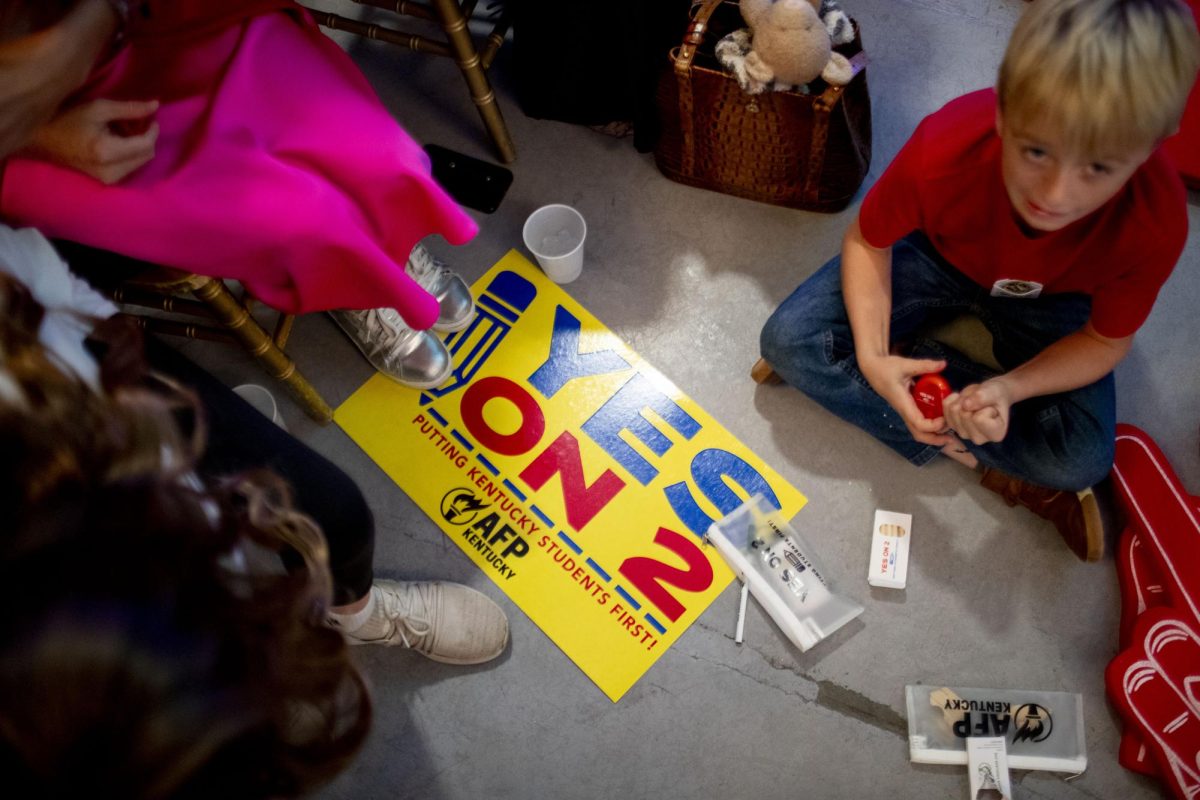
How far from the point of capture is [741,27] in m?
1.38

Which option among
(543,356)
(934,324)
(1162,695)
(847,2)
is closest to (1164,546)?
(1162,695)

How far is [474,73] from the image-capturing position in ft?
4.80

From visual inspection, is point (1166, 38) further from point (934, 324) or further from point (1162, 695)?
point (1162, 695)

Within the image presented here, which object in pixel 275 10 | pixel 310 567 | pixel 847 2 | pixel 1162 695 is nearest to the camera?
pixel 310 567

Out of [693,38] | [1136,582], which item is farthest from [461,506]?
[1136,582]

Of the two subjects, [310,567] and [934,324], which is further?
[934,324]

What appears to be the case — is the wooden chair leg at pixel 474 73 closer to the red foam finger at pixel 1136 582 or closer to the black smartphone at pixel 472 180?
the black smartphone at pixel 472 180

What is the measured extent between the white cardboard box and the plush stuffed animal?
0.71m

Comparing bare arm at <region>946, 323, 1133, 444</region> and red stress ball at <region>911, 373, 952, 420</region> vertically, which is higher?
bare arm at <region>946, 323, 1133, 444</region>

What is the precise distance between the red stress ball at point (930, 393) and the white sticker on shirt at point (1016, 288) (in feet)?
0.50

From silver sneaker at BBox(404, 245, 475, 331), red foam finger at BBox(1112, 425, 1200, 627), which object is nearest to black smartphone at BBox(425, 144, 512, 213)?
silver sneaker at BBox(404, 245, 475, 331)

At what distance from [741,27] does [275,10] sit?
0.72 m

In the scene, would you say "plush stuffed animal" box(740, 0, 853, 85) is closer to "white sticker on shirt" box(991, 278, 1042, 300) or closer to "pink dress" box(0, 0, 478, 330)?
"white sticker on shirt" box(991, 278, 1042, 300)

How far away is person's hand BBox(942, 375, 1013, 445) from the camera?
1.16m
